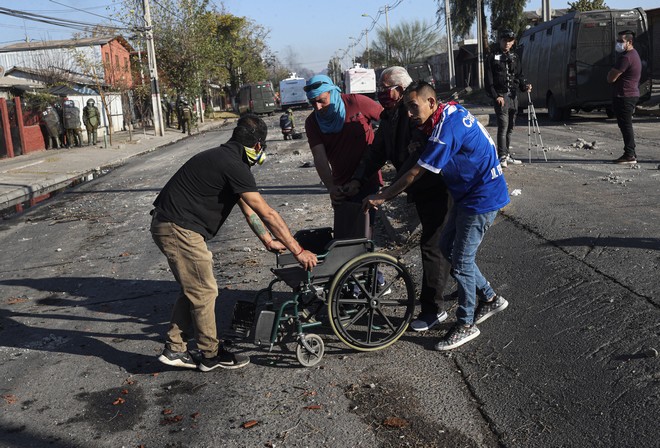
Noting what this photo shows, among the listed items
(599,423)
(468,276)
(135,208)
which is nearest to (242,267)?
(468,276)

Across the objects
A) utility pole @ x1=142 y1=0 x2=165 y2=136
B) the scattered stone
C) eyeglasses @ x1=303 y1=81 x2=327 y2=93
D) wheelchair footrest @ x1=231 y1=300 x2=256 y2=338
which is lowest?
the scattered stone

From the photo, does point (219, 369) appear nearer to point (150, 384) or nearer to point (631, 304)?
point (150, 384)

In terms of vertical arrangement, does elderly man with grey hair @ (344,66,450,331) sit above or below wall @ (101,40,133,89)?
below

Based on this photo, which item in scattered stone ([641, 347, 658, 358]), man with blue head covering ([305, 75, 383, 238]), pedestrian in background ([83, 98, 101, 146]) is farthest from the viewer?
pedestrian in background ([83, 98, 101, 146])

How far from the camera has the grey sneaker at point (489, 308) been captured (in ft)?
17.1

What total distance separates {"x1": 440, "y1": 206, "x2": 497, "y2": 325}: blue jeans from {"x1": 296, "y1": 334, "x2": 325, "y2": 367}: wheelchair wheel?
1028mm

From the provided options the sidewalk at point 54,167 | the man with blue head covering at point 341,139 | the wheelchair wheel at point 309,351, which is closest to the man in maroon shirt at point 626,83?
the man with blue head covering at point 341,139

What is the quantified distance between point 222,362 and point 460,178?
2087 mm

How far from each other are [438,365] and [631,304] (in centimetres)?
145

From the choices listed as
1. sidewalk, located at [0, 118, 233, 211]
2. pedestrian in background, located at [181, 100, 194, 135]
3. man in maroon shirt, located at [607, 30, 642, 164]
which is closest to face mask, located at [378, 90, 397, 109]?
man in maroon shirt, located at [607, 30, 642, 164]

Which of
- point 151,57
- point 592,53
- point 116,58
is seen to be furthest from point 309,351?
point 116,58

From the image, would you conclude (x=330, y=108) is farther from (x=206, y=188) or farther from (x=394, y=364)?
(x=394, y=364)

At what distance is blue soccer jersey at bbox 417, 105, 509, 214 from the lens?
4.57m

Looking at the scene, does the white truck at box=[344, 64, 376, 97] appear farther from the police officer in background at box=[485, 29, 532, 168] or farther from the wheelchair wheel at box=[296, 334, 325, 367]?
the wheelchair wheel at box=[296, 334, 325, 367]
